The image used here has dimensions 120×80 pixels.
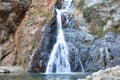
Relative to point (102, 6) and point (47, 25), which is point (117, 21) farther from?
point (47, 25)

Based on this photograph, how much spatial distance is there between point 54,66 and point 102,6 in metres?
8.13

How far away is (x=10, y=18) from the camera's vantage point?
33875 millimetres

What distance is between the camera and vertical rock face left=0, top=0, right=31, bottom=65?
33350mm

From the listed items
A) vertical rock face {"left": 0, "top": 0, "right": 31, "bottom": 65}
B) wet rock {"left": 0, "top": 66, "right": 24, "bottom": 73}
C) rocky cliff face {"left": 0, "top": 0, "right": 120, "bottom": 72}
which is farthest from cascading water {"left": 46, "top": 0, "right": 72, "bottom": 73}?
vertical rock face {"left": 0, "top": 0, "right": 31, "bottom": 65}

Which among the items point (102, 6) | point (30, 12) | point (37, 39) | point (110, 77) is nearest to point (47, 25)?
point (37, 39)

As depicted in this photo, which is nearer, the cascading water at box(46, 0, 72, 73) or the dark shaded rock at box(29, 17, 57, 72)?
the cascading water at box(46, 0, 72, 73)

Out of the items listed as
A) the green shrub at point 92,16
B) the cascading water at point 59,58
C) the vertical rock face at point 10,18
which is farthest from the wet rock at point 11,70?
the green shrub at point 92,16

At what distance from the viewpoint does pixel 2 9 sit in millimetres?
33312

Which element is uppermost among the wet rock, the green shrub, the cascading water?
the green shrub

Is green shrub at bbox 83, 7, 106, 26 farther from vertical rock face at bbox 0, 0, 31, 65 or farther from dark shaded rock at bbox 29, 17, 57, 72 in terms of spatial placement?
vertical rock face at bbox 0, 0, 31, 65

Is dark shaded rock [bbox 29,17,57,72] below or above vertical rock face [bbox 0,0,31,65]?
below

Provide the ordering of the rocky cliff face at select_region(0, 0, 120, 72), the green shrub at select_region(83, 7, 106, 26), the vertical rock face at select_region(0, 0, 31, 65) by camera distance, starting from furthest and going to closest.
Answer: the vertical rock face at select_region(0, 0, 31, 65) → the green shrub at select_region(83, 7, 106, 26) → the rocky cliff face at select_region(0, 0, 120, 72)

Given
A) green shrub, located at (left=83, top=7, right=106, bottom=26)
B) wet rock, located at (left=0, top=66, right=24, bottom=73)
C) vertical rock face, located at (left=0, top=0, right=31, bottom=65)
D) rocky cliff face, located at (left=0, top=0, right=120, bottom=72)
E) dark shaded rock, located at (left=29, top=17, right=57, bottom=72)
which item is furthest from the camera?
vertical rock face, located at (left=0, top=0, right=31, bottom=65)

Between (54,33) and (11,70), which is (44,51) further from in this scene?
(11,70)
